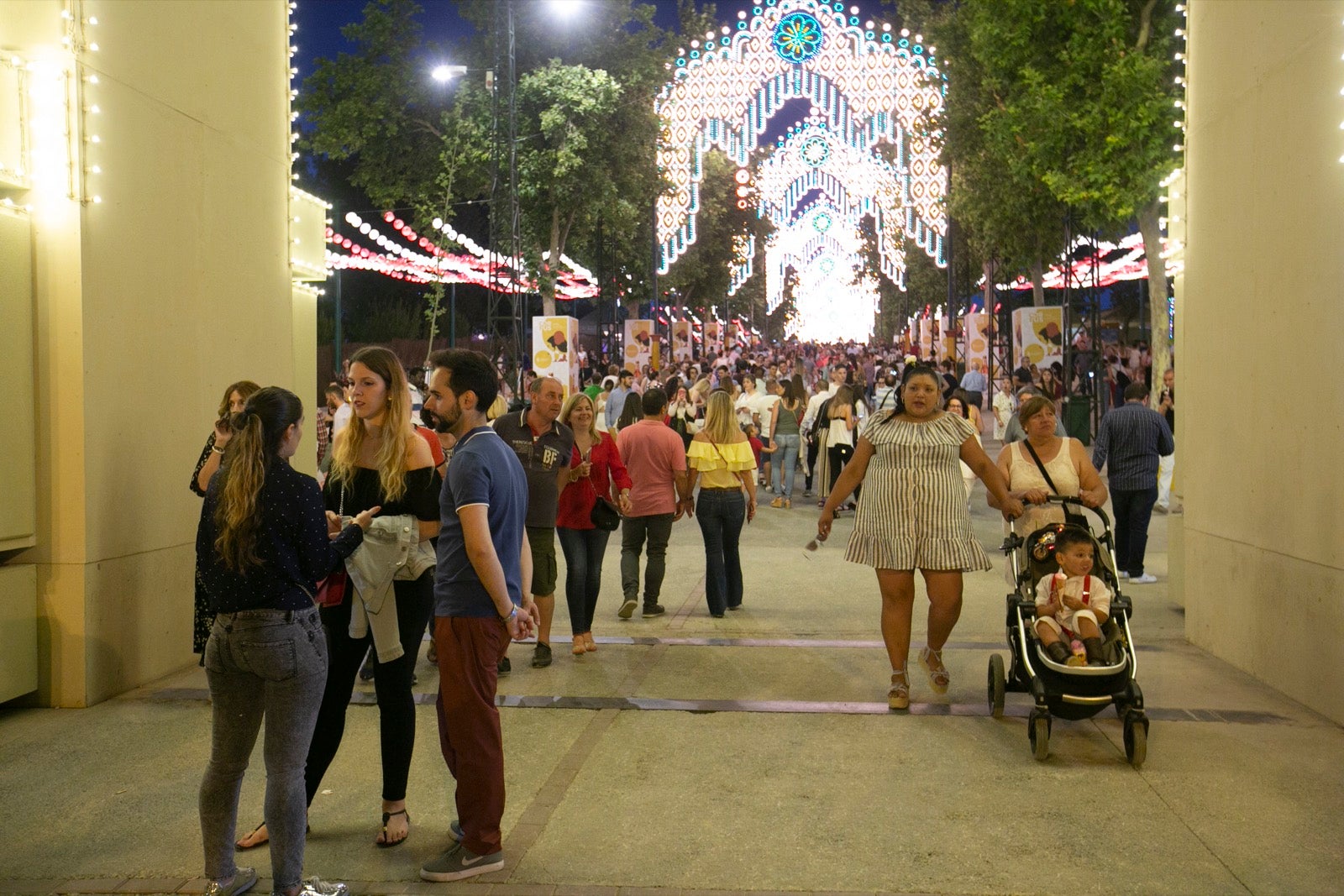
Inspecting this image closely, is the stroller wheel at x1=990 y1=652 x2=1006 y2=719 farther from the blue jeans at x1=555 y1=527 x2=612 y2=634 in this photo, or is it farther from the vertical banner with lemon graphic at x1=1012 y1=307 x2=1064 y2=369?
the vertical banner with lemon graphic at x1=1012 y1=307 x2=1064 y2=369

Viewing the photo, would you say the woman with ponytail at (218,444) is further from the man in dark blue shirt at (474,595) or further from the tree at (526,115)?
the tree at (526,115)

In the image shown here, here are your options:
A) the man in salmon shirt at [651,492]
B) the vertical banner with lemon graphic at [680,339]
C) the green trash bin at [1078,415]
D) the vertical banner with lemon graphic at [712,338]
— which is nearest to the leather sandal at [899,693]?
the man in salmon shirt at [651,492]

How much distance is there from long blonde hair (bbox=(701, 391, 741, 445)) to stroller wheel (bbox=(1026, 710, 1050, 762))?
4.30 m

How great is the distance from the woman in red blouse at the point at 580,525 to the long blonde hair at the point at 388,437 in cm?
326

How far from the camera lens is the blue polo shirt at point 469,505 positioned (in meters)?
4.32

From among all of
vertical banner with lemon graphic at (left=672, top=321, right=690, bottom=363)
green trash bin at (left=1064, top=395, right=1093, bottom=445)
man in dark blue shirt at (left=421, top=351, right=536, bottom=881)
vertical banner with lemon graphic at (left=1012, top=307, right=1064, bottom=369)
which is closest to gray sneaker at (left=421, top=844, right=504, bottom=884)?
man in dark blue shirt at (left=421, top=351, right=536, bottom=881)

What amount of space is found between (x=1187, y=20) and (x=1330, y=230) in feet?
10.7

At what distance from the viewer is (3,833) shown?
5.03 m

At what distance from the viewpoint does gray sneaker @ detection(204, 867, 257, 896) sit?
423 cm

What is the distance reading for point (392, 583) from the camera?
468 centimetres

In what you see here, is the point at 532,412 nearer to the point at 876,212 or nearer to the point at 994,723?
the point at 994,723

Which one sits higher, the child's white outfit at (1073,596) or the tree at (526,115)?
the tree at (526,115)

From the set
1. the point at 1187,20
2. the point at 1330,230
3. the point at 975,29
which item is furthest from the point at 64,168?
the point at 975,29

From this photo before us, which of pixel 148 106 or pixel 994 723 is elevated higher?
pixel 148 106
